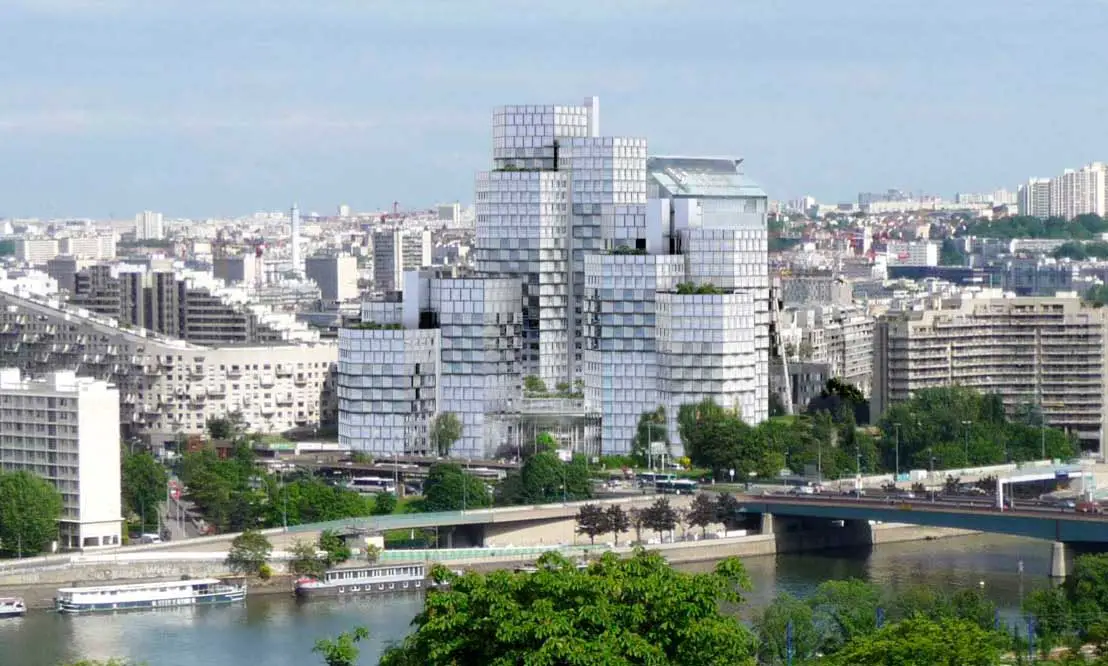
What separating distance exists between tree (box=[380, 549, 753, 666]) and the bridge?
1743cm

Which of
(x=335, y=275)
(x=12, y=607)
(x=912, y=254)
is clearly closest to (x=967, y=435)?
(x=12, y=607)

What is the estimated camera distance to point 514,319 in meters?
47.3

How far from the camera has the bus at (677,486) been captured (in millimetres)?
42625

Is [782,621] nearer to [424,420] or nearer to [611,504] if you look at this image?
[611,504]

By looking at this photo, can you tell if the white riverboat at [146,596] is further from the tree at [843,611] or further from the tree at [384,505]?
the tree at [843,611]

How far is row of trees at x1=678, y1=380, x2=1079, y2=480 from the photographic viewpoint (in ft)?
146

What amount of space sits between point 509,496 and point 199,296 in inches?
880

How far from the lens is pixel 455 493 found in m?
41.1

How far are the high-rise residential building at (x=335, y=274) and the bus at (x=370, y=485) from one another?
44.1 m

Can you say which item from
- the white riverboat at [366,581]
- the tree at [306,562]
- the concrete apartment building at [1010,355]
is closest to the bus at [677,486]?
the white riverboat at [366,581]

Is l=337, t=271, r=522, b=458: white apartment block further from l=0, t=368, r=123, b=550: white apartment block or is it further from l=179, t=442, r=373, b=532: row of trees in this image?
l=0, t=368, r=123, b=550: white apartment block

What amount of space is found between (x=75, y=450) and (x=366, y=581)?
14.6 feet

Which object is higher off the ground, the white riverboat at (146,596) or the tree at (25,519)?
the tree at (25,519)

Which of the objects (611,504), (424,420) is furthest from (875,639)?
(424,420)
